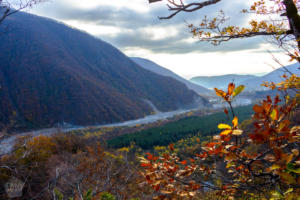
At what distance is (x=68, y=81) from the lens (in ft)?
329

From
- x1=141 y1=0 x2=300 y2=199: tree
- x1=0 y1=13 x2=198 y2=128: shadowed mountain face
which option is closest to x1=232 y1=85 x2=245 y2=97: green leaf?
x1=141 y1=0 x2=300 y2=199: tree

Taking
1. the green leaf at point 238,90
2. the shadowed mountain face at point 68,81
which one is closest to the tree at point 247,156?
the green leaf at point 238,90

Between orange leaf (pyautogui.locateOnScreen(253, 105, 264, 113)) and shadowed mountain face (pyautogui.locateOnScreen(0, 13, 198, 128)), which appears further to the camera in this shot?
shadowed mountain face (pyautogui.locateOnScreen(0, 13, 198, 128))

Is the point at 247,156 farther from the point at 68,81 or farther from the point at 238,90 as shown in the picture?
the point at 68,81

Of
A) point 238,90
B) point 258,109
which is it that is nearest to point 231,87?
point 238,90

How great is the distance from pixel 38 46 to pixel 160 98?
7926cm

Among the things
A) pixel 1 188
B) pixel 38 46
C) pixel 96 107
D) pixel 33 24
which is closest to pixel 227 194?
pixel 1 188

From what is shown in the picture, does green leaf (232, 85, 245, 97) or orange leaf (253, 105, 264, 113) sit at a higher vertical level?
green leaf (232, 85, 245, 97)

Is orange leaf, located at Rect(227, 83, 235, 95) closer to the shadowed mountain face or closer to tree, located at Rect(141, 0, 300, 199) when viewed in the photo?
tree, located at Rect(141, 0, 300, 199)

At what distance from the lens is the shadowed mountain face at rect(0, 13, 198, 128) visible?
8688cm

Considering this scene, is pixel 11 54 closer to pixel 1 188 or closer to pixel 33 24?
pixel 33 24

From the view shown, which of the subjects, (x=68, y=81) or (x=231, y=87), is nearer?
(x=231, y=87)

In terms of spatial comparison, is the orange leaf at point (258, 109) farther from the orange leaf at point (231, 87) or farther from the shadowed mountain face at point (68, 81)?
the shadowed mountain face at point (68, 81)

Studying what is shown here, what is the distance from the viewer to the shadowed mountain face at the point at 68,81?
285 feet
